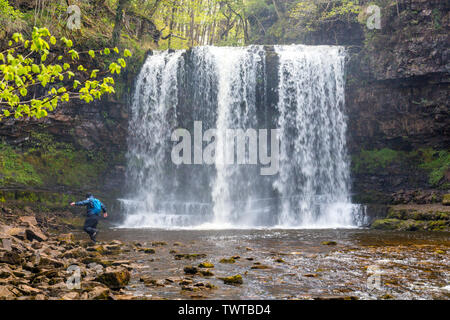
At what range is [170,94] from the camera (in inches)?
822

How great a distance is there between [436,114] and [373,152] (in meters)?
3.66

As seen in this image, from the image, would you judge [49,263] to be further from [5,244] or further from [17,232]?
[17,232]

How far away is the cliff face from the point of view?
18922mm

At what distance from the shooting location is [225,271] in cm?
697

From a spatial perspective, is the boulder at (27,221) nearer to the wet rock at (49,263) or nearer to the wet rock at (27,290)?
the wet rock at (49,263)

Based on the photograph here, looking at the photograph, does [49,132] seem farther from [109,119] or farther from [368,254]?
[368,254]

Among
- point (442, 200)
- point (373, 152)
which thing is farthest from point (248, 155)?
point (442, 200)

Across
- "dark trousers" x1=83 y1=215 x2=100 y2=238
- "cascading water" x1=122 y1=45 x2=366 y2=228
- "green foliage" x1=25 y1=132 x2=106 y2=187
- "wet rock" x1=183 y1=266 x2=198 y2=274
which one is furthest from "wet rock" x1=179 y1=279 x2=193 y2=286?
"green foliage" x1=25 y1=132 x2=106 y2=187

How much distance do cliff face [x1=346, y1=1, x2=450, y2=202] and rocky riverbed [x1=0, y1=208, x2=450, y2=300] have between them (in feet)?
34.8

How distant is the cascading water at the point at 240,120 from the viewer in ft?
66.4

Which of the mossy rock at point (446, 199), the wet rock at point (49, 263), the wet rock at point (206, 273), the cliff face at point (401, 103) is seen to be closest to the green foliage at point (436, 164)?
the cliff face at point (401, 103)

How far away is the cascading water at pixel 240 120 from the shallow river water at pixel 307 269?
353 inches

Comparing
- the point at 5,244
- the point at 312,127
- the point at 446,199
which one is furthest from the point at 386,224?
the point at 5,244

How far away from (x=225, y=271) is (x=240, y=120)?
14271 mm
